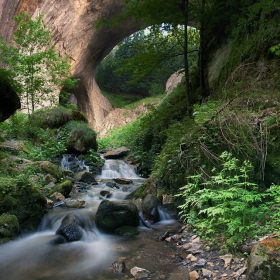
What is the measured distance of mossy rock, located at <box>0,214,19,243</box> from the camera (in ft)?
13.7

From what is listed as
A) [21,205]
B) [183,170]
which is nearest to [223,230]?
[183,170]

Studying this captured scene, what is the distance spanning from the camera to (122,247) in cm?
404

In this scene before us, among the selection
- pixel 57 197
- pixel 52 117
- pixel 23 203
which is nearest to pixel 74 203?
pixel 57 197

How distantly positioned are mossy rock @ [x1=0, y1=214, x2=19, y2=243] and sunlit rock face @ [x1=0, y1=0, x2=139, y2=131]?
13.4 m

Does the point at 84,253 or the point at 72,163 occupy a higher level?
the point at 72,163

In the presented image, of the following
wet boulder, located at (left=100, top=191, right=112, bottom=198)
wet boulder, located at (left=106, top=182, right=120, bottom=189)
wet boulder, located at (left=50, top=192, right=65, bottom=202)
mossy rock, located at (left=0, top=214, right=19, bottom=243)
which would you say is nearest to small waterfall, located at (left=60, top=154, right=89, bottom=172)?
wet boulder, located at (left=106, top=182, right=120, bottom=189)

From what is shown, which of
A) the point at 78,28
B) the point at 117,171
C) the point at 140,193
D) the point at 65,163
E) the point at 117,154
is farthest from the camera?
the point at 78,28

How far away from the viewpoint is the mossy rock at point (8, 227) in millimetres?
4172

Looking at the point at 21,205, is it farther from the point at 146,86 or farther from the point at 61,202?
the point at 146,86

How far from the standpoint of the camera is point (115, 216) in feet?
15.5

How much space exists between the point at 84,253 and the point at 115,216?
2.95ft

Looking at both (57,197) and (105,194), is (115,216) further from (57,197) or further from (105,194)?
(105,194)

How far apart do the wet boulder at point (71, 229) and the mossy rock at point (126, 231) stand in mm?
671

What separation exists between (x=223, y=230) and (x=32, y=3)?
1775cm
